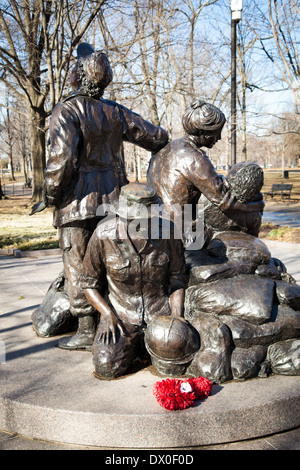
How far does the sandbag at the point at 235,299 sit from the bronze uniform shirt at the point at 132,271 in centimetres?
22

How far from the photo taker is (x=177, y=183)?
12.1 ft

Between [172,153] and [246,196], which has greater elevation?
[172,153]

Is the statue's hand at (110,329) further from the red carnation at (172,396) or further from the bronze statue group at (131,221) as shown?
the red carnation at (172,396)

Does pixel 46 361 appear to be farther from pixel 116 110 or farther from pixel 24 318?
pixel 116 110

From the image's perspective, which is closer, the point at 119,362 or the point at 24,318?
the point at 119,362

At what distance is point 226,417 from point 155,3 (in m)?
15.0

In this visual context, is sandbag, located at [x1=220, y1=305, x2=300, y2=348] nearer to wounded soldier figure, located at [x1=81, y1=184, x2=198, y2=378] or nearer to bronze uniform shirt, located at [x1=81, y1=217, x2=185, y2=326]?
wounded soldier figure, located at [x1=81, y1=184, x2=198, y2=378]

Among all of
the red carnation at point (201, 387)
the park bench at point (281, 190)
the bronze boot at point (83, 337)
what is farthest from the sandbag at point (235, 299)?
the park bench at point (281, 190)

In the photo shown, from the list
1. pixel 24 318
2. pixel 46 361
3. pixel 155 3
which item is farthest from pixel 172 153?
pixel 155 3

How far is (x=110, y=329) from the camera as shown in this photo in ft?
10.3

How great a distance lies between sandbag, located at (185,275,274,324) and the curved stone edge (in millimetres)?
628

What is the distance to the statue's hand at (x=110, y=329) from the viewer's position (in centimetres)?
312

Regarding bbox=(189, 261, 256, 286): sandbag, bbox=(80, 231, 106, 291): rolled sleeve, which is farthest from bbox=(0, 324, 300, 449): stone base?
bbox=(189, 261, 256, 286): sandbag
